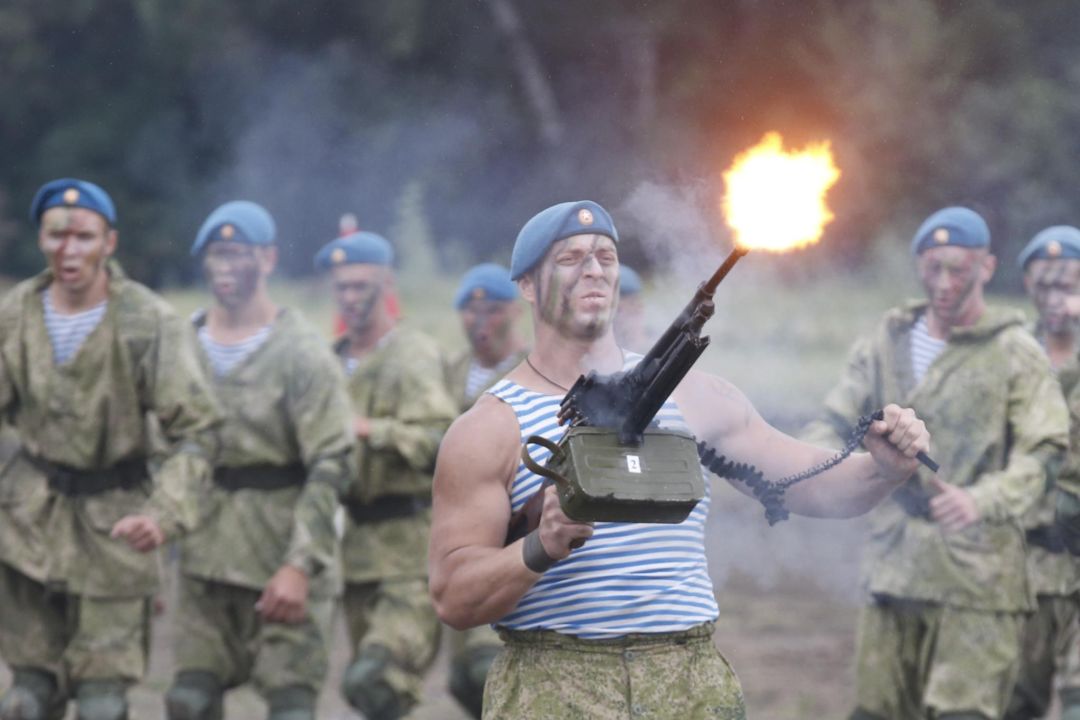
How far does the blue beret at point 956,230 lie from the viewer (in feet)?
23.3

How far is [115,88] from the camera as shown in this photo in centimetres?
1867

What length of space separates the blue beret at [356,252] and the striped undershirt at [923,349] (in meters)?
2.77

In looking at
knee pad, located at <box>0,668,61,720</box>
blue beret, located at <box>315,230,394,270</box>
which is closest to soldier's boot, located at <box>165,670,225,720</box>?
knee pad, located at <box>0,668,61,720</box>

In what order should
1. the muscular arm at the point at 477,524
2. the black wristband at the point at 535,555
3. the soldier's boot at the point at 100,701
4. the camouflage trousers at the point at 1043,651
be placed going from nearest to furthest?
the black wristband at the point at 535,555, the muscular arm at the point at 477,524, the soldier's boot at the point at 100,701, the camouflage trousers at the point at 1043,651

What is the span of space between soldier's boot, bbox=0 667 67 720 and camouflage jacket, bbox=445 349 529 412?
8.22ft

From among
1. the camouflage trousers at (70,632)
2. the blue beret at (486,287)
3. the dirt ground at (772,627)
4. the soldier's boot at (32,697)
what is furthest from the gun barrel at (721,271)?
the blue beret at (486,287)

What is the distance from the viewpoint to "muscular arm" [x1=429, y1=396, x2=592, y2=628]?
388 centimetres

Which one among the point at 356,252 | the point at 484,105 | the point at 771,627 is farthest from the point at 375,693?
the point at 484,105

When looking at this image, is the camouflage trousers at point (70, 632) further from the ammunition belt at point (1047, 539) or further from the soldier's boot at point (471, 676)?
the ammunition belt at point (1047, 539)

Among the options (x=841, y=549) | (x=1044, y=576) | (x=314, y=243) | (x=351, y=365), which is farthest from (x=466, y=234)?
(x=1044, y=576)

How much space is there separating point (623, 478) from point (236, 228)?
4.48 metres

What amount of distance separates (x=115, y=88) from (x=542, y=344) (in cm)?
1521

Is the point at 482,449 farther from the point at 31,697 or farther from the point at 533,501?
the point at 31,697

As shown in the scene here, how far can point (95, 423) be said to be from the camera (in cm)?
664
